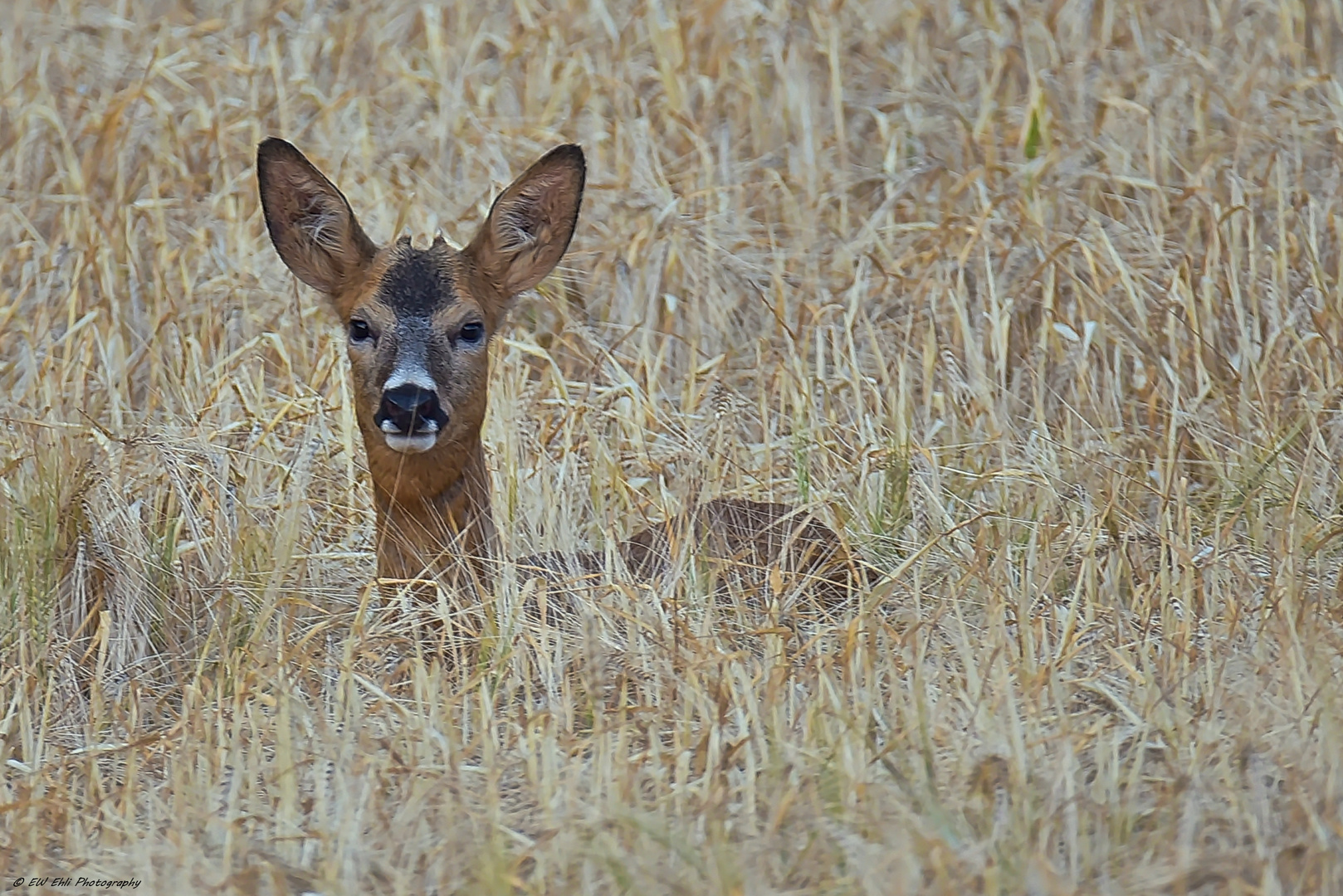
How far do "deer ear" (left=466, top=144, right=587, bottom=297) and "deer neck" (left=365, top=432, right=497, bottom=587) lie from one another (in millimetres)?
487

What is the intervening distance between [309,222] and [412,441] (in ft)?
2.58

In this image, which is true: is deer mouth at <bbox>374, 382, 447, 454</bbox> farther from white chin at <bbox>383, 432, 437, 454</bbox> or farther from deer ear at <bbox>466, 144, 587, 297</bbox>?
deer ear at <bbox>466, 144, 587, 297</bbox>

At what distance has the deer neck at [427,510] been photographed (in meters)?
4.64

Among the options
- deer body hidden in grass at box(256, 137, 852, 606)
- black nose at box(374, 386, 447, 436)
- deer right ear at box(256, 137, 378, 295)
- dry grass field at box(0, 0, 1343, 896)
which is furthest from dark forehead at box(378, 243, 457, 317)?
dry grass field at box(0, 0, 1343, 896)

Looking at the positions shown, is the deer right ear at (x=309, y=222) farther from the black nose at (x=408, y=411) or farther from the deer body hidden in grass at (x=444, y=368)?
the black nose at (x=408, y=411)

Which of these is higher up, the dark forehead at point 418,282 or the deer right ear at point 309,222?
the deer right ear at point 309,222

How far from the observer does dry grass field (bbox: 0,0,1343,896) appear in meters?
3.36

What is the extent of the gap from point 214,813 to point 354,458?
2.06 meters

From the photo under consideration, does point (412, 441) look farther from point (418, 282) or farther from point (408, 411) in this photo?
point (418, 282)

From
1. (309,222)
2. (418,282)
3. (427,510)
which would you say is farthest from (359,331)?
(427,510)

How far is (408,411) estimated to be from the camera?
175 inches

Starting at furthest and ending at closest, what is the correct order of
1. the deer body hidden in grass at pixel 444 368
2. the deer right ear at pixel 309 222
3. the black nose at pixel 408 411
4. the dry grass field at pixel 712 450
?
1. the deer right ear at pixel 309 222
2. the deer body hidden in grass at pixel 444 368
3. the black nose at pixel 408 411
4. the dry grass field at pixel 712 450

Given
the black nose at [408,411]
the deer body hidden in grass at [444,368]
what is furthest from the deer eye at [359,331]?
the black nose at [408,411]

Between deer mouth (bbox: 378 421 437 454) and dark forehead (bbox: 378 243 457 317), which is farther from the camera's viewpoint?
dark forehead (bbox: 378 243 457 317)
